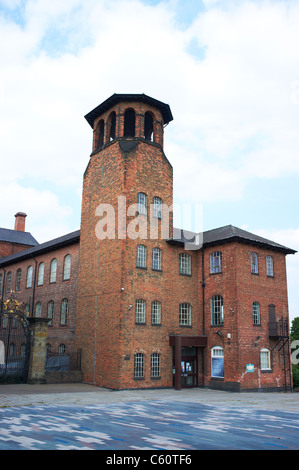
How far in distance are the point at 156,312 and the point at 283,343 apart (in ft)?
27.0

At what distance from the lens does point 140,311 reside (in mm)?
23359

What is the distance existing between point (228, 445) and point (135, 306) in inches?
546

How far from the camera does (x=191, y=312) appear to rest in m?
25.8

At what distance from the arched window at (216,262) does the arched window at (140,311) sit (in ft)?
17.1

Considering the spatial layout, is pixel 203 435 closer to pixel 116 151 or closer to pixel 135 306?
pixel 135 306

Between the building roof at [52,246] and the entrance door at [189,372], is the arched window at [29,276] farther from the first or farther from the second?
the entrance door at [189,372]

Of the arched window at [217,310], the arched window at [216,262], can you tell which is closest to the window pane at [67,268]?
the arched window at [216,262]

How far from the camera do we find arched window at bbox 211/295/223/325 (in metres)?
24.7

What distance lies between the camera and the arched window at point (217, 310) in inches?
974

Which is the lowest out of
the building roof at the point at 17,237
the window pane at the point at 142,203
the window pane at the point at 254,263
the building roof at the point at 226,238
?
the window pane at the point at 254,263

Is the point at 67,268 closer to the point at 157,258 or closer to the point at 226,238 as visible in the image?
the point at 157,258

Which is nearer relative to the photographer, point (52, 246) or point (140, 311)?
point (140, 311)

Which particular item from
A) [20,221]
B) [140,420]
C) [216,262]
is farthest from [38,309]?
[20,221]
